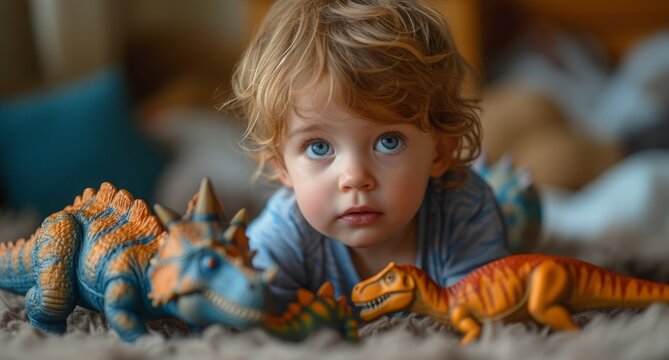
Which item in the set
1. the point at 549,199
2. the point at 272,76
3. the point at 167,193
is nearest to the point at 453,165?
the point at 272,76

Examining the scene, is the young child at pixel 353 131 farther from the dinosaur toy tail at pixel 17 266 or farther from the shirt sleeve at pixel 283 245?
the dinosaur toy tail at pixel 17 266

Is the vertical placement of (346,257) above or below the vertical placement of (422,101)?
below

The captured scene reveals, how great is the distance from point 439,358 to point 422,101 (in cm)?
29

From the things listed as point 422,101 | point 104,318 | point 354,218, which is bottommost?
point 104,318

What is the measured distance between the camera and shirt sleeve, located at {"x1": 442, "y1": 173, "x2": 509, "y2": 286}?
2.90ft

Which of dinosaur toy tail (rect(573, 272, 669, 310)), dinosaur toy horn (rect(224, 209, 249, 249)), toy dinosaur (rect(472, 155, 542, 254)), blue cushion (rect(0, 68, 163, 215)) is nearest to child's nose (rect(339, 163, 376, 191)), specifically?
dinosaur toy horn (rect(224, 209, 249, 249))

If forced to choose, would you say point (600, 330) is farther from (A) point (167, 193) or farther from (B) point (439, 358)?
(A) point (167, 193)

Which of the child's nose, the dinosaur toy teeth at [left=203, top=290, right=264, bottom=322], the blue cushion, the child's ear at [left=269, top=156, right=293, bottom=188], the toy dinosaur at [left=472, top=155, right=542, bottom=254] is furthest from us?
the blue cushion

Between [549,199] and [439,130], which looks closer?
[439,130]

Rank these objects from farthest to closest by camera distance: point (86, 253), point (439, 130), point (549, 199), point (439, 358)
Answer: point (549, 199), point (439, 130), point (86, 253), point (439, 358)

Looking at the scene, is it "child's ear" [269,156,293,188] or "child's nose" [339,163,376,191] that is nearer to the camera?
"child's nose" [339,163,376,191]

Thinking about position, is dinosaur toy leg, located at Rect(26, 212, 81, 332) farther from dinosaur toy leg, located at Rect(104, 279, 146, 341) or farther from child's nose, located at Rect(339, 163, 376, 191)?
child's nose, located at Rect(339, 163, 376, 191)

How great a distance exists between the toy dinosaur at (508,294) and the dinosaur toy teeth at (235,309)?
119 millimetres

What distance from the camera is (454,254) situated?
894mm
